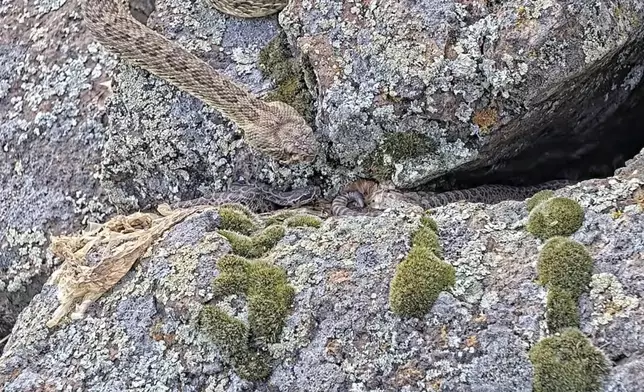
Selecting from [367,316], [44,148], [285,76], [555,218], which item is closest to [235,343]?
[367,316]

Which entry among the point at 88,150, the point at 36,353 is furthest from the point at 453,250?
the point at 88,150

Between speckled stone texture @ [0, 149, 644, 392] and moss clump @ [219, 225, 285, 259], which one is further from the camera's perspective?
moss clump @ [219, 225, 285, 259]

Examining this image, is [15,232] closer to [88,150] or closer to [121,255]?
[88,150]

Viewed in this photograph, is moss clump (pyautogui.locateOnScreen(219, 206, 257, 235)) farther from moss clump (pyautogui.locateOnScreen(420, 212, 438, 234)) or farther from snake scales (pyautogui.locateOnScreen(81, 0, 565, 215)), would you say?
moss clump (pyautogui.locateOnScreen(420, 212, 438, 234))

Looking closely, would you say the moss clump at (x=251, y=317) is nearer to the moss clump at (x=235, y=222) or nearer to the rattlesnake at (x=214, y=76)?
the moss clump at (x=235, y=222)

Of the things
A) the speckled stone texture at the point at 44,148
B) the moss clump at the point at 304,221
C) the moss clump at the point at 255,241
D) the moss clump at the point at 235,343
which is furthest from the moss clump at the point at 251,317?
the speckled stone texture at the point at 44,148

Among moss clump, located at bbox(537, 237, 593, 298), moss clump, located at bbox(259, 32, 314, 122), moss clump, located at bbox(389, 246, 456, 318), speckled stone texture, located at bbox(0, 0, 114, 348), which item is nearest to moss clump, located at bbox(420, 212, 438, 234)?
moss clump, located at bbox(389, 246, 456, 318)
